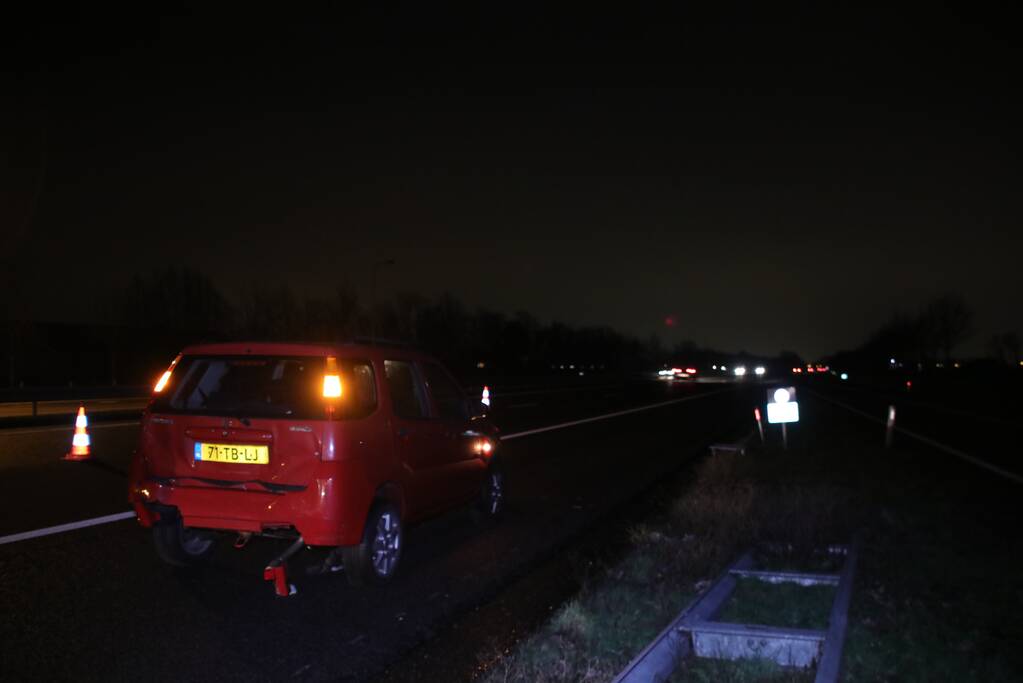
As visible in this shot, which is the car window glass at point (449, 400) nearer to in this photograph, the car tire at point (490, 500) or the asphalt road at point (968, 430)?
the car tire at point (490, 500)

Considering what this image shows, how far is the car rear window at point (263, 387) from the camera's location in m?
6.03

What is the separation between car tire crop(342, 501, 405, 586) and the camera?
20.0 feet

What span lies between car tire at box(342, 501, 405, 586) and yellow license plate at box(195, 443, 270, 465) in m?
0.86

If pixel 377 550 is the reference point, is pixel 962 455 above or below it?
below

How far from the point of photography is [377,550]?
6344mm

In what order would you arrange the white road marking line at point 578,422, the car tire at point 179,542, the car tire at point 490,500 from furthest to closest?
the white road marking line at point 578,422 < the car tire at point 490,500 < the car tire at point 179,542

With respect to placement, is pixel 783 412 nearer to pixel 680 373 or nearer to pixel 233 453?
pixel 233 453

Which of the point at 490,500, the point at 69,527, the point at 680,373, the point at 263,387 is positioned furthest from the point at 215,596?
the point at 680,373

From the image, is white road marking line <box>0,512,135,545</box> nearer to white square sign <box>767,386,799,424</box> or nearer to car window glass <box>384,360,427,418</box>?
car window glass <box>384,360,427,418</box>

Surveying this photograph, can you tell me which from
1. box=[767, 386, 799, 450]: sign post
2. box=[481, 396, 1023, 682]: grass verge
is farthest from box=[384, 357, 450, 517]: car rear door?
box=[767, 386, 799, 450]: sign post

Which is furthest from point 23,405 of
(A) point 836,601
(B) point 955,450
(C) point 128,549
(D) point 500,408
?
(A) point 836,601

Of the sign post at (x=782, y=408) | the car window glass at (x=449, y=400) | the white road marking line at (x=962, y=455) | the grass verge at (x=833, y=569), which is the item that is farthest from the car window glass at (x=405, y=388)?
the white road marking line at (x=962, y=455)

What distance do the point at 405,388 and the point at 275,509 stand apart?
6.64 feet

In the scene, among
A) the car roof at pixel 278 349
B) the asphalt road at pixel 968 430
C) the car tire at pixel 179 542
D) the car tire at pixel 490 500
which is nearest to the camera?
the car roof at pixel 278 349
